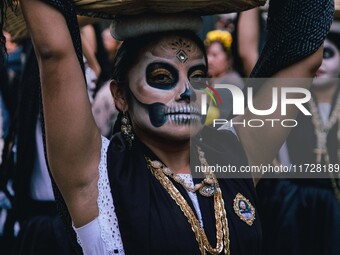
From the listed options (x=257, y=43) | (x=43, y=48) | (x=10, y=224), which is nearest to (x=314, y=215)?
(x=257, y=43)

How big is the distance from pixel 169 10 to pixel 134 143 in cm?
47

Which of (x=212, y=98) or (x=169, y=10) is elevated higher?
(x=169, y=10)

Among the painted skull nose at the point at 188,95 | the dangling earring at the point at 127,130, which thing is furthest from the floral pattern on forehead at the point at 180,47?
the dangling earring at the point at 127,130

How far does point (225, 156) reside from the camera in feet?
9.41

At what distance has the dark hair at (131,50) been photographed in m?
2.71

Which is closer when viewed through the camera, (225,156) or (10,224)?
A: (225,156)

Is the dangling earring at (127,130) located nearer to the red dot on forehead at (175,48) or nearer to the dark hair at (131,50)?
the dark hair at (131,50)

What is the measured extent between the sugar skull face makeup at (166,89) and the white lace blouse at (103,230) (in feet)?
0.83

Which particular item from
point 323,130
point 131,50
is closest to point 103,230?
point 131,50

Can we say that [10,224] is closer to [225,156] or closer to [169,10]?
[225,156]

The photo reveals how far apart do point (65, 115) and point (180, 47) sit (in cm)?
51

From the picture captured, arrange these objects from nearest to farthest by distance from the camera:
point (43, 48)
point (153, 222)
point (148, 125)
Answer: point (43, 48), point (153, 222), point (148, 125)

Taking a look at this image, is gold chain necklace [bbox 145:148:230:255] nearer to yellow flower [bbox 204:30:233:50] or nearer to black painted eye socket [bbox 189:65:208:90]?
black painted eye socket [bbox 189:65:208:90]

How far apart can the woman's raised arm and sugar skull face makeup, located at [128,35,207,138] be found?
211 millimetres
